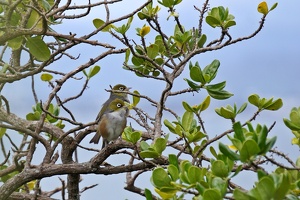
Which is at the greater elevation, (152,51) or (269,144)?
(152,51)

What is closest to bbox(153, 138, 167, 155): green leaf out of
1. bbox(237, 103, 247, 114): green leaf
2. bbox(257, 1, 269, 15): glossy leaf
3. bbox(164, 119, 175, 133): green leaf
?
bbox(164, 119, 175, 133): green leaf

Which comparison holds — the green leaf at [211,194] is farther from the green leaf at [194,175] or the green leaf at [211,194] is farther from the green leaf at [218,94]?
the green leaf at [218,94]

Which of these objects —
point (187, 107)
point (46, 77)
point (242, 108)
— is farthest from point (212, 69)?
point (46, 77)

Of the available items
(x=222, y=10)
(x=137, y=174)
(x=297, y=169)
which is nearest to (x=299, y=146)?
(x=297, y=169)

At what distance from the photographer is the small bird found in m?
5.23

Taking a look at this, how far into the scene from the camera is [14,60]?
4.74m

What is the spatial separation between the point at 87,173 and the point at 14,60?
3.12 ft

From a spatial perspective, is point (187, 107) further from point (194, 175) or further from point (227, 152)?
point (227, 152)

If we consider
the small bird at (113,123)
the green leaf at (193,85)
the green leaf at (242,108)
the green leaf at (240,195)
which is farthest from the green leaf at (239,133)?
the small bird at (113,123)

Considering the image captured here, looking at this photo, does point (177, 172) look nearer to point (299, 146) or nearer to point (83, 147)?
point (299, 146)

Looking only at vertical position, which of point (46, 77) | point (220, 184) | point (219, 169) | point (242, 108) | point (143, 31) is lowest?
point (220, 184)

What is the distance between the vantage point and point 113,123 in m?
5.28

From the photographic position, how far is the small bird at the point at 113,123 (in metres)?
5.23

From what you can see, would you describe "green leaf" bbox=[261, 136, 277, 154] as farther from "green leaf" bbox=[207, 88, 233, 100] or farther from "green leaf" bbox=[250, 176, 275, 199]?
"green leaf" bbox=[207, 88, 233, 100]
